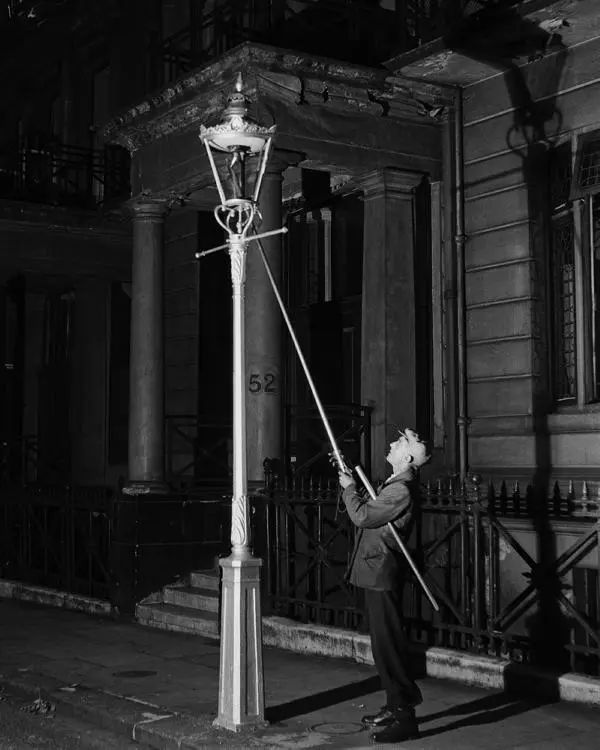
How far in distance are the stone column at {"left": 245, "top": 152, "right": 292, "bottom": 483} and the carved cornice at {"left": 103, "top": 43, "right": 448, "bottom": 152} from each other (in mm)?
764

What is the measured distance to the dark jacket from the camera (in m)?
6.85

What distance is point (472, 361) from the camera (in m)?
12.1

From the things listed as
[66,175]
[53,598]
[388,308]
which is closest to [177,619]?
[53,598]

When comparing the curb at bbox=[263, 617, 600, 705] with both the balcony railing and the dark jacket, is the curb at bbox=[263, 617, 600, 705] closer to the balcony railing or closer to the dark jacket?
the dark jacket

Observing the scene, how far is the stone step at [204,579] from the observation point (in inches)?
493

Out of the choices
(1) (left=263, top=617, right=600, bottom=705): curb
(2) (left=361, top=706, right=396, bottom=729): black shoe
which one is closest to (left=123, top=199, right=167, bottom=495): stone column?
(1) (left=263, top=617, right=600, bottom=705): curb

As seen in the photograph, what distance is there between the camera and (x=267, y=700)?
8.09 metres

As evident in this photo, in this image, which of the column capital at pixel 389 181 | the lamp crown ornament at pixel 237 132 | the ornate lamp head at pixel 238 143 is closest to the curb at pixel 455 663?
the ornate lamp head at pixel 238 143

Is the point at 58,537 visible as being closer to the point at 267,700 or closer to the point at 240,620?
the point at 267,700

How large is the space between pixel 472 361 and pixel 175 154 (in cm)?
418

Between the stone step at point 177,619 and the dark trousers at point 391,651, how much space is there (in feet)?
14.7

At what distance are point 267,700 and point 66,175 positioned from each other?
12.5 m

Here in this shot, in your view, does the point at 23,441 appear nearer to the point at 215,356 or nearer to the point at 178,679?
the point at 215,356

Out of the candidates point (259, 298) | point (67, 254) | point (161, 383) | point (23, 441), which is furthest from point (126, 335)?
point (259, 298)
